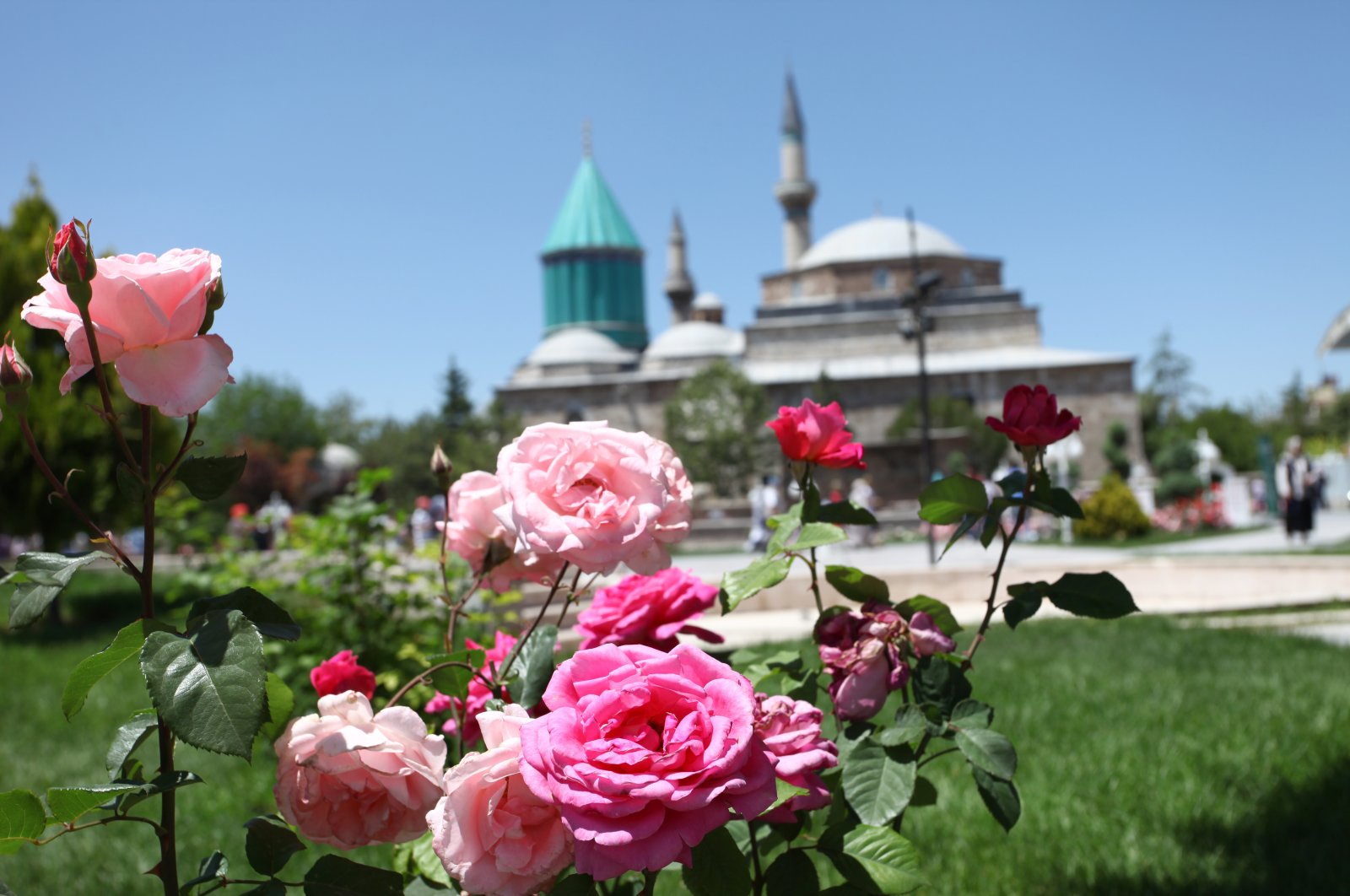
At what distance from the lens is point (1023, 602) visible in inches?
44.3

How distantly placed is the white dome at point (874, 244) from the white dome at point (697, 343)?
4.13 metres

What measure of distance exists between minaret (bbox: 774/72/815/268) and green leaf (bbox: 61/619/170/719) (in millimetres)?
44246

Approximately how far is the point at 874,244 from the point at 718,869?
42092 mm

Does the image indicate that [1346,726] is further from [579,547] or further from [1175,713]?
[579,547]

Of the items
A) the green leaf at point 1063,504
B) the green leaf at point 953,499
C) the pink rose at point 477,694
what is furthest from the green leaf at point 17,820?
the green leaf at point 1063,504

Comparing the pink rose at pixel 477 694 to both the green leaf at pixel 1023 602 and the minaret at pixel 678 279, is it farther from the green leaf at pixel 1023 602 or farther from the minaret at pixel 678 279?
the minaret at pixel 678 279

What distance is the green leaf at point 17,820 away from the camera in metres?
0.81

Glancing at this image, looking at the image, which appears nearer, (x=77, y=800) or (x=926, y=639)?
(x=77, y=800)

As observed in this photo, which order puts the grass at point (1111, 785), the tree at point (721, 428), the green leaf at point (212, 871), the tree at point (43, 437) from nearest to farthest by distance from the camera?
1. the green leaf at point (212, 871)
2. the grass at point (1111, 785)
3. the tree at point (43, 437)
4. the tree at point (721, 428)

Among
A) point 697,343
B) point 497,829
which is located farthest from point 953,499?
point 697,343

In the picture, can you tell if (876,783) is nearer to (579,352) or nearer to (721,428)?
(721,428)

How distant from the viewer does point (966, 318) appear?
3919cm

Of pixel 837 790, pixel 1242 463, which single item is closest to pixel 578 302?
pixel 1242 463

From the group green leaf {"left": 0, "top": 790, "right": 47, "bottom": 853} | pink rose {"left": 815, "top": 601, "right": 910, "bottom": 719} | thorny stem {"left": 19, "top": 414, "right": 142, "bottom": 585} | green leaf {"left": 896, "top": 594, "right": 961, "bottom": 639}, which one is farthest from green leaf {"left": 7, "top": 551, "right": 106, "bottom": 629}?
green leaf {"left": 896, "top": 594, "right": 961, "bottom": 639}
